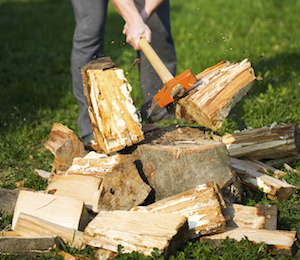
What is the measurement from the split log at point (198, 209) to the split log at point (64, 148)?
0.83 m

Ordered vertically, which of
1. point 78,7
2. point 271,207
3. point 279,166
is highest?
point 78,7

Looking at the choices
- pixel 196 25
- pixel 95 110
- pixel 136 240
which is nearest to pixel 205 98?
pixel 95 110

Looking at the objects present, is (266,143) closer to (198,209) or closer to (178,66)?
(198,209)

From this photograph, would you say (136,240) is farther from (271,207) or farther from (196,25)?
(196,25)

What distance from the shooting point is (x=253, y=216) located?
6.63 feet

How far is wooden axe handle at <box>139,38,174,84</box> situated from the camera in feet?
7.47

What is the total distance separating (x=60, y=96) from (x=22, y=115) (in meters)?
0.68

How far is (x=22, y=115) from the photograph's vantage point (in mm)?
3852

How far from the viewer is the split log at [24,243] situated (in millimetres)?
1813

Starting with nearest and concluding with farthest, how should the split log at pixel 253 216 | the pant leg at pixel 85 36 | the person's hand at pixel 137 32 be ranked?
the split log at pixel 253 216 < the person's hand at pixel 137 32 < the pant leg at pixel 85 36

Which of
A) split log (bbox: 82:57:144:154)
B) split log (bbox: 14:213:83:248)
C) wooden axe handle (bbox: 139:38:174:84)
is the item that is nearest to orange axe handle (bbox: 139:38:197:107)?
wooden axe handle (bbox: 139:38:174:84)

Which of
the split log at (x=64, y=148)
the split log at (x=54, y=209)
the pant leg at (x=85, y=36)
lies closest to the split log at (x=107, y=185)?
the split log at (x=54, y=209)

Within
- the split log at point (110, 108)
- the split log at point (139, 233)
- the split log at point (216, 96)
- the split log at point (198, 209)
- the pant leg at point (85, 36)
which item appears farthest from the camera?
the pant leg at point (85, 36)

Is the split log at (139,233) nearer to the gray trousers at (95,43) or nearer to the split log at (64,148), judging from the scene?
the split log at (64,148)
